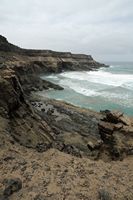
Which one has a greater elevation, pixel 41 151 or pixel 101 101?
pixel 41 151

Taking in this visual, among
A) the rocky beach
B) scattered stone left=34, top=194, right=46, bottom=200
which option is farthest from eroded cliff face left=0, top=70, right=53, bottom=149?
scattered stone left=34, top=194, right=46, bottom=200

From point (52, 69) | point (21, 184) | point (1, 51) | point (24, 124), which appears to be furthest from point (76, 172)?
point (52, 69)

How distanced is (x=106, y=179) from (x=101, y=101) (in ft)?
84.5

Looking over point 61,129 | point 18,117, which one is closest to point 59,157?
point 18,117

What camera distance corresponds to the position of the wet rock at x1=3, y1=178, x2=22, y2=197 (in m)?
7.08

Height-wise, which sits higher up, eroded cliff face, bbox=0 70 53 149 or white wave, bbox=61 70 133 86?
eroded cliff face, bbox=0 70 53 149

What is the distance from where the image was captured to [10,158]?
890cm

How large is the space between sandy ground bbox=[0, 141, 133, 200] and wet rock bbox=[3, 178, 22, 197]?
5.1 inches

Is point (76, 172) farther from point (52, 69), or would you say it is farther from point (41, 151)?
point (52, 69)

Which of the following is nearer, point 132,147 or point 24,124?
point 132,147

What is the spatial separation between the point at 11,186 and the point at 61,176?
65.2 inches

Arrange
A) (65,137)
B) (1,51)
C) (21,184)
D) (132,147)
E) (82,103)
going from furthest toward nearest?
(1,51)
(82,103)
(65,137)
(132,147)
(21,184)

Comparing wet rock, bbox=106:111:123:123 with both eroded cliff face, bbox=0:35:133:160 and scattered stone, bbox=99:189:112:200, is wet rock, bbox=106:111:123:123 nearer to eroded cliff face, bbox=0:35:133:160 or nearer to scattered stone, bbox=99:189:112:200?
eroded cliff face, bbox=0:35:133:160

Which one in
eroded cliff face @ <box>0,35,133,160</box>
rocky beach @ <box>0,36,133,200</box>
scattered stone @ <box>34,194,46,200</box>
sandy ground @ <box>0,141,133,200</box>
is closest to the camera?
scattered stone @ <box>34,194,46,200</box>
